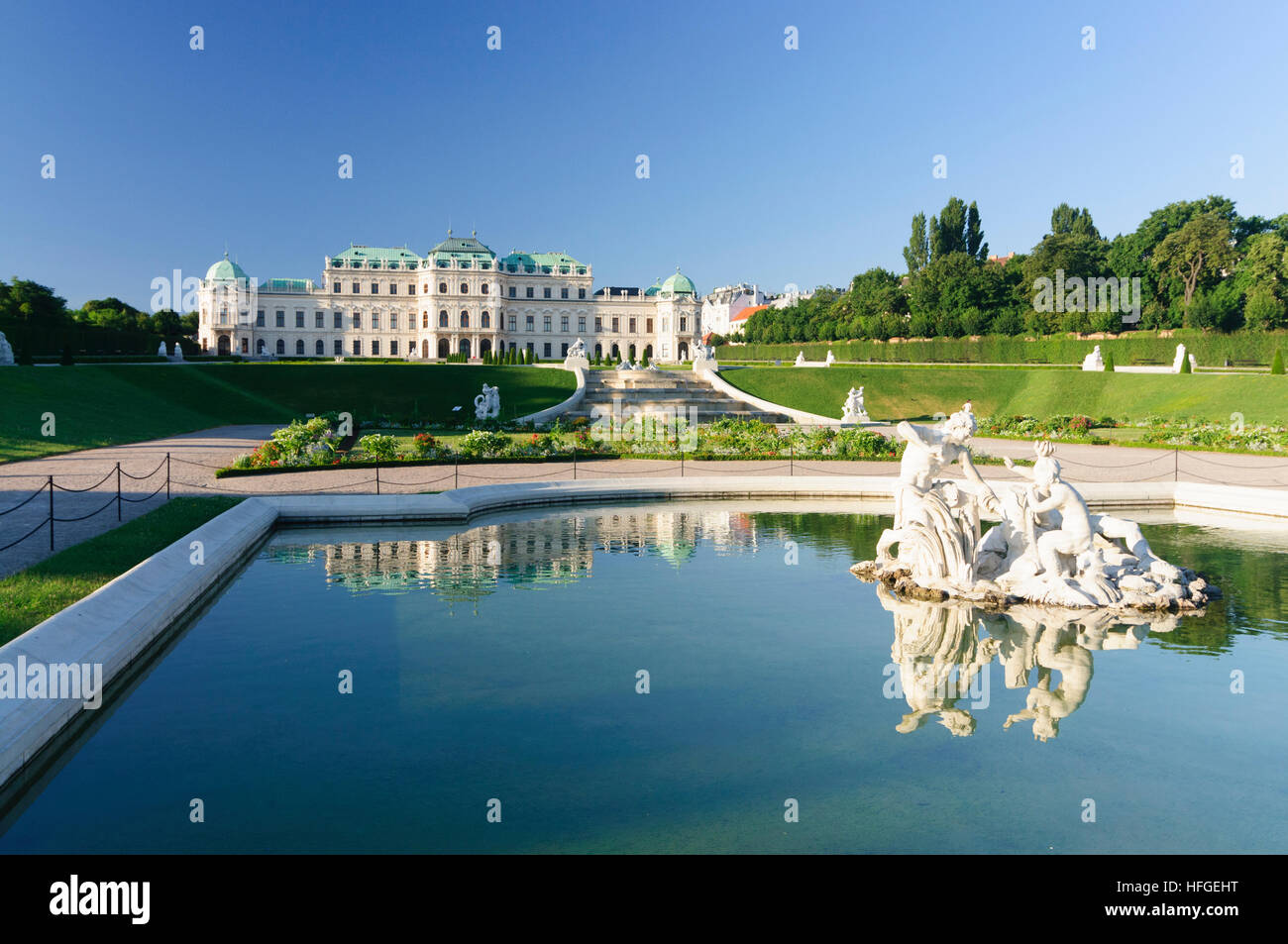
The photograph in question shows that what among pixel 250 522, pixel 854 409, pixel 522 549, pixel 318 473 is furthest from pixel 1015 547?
pixel 854 409

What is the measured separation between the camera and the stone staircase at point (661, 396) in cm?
3875

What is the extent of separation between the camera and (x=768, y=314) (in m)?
82.9

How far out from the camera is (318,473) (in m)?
19.2

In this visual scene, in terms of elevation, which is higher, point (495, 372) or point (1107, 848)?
point (495, 372)

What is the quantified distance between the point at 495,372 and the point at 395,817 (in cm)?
3940

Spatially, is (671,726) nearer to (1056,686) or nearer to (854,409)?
(1056,686)

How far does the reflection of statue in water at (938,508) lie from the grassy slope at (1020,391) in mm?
25317

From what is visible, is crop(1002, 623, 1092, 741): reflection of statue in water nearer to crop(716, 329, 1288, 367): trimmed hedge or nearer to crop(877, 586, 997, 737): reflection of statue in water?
crop(877, 586, 997, 737): reflection of statue in water

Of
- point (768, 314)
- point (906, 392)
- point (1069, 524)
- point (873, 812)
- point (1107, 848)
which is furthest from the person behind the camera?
point (768, 314)

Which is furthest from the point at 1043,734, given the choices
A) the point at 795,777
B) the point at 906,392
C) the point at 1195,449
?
the point at 906,392

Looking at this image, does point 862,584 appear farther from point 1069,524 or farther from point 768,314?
point 768,314

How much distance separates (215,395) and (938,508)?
33503mm

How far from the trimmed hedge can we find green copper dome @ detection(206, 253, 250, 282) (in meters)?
63.4

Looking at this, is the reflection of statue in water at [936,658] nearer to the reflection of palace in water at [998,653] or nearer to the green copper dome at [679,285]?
the reflection of palace in water at [998,653]
